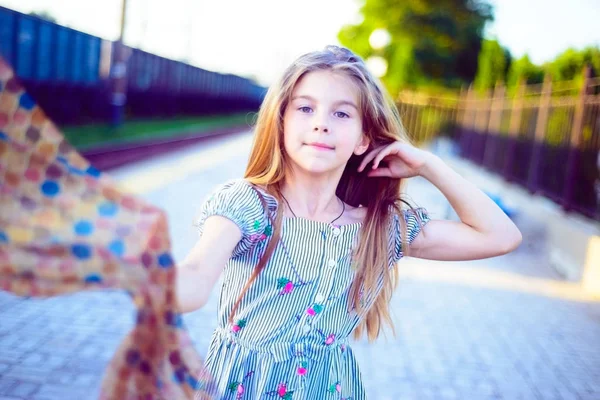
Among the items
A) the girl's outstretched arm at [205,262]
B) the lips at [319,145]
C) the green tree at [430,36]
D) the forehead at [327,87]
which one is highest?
the green tree at [430,36]

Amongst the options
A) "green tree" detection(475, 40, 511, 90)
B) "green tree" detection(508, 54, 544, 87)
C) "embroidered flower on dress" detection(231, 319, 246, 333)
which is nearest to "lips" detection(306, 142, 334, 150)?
"embroidered flower on dress" detection(231, 319, 246, 333)

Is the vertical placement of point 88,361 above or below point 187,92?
below

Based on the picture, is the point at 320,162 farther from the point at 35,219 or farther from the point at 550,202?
the point at 550,202

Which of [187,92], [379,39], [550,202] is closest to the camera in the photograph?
[550,202]

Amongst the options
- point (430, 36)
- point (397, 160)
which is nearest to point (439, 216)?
point (397, 160)

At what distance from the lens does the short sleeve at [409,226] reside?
1860 mm

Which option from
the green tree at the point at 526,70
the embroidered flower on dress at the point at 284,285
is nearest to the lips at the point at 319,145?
the embroidered flower on dress at the point at 284,285

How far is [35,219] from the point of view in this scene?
1071 mm

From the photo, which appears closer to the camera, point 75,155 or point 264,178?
point 75,155

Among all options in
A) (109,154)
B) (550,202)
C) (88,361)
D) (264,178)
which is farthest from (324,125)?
(109,154)

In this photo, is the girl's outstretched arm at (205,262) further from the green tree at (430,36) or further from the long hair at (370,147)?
the green tree at (430,36)

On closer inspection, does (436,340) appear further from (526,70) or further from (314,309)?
(526,70)

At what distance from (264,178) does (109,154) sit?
10374 mm

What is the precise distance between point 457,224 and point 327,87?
61cm
